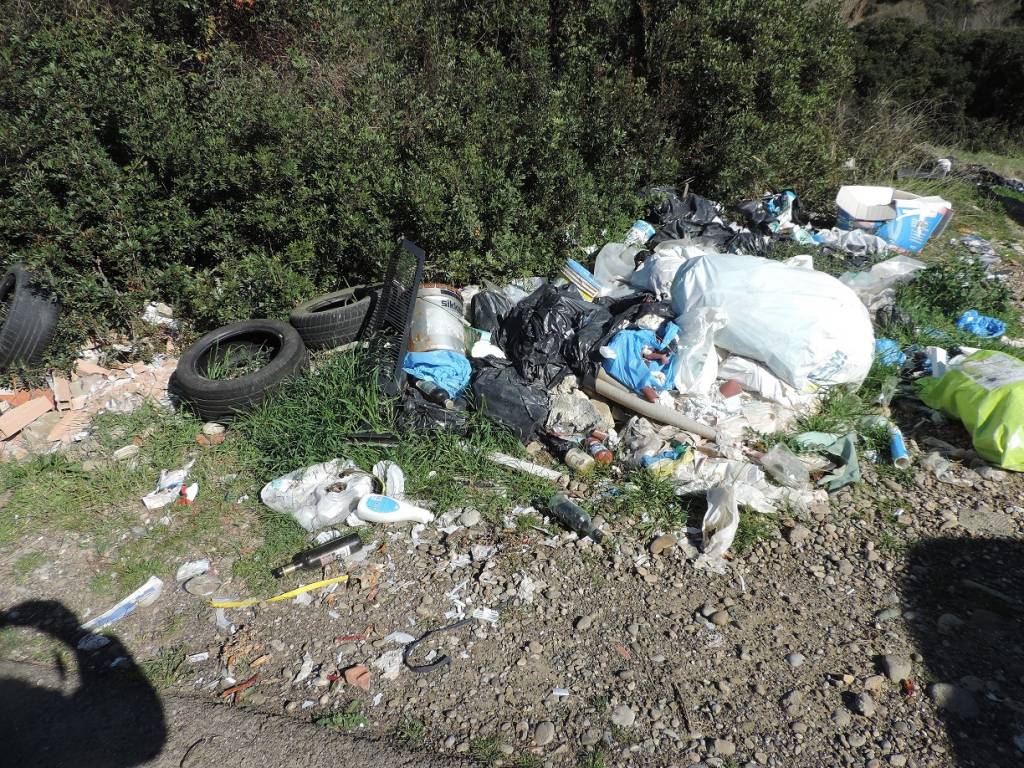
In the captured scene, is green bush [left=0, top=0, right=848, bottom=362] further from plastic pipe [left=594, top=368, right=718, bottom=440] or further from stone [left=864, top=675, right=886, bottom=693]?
stone [left=864, top=675, right=886, bottom=693]

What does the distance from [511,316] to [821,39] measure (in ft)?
16.6

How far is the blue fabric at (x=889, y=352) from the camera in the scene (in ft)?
13.2

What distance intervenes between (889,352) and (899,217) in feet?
7.51

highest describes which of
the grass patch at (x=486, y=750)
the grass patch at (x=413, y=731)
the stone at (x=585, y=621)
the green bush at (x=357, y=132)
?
the green bush at (x=357, y=132)

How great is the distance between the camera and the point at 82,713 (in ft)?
7.66

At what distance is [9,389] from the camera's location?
410cm

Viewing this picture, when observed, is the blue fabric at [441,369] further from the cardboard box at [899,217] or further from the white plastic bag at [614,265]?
the cardboard box at [899,217]

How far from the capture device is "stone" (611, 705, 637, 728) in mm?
2199

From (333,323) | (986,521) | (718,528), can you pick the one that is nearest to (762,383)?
(718,528)

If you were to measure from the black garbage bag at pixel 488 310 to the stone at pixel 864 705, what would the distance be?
278cm

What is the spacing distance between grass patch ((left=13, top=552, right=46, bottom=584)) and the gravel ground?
0.04 meters

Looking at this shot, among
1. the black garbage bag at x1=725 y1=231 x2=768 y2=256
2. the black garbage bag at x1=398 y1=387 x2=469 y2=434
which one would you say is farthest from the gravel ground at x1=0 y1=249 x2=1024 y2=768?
the black garbage bag at x1=725 y1=231 x2=768 y2=256

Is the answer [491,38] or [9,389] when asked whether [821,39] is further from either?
[9,389]

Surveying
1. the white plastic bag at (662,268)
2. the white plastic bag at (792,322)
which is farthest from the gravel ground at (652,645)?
the white plastic bag at (662,268)
